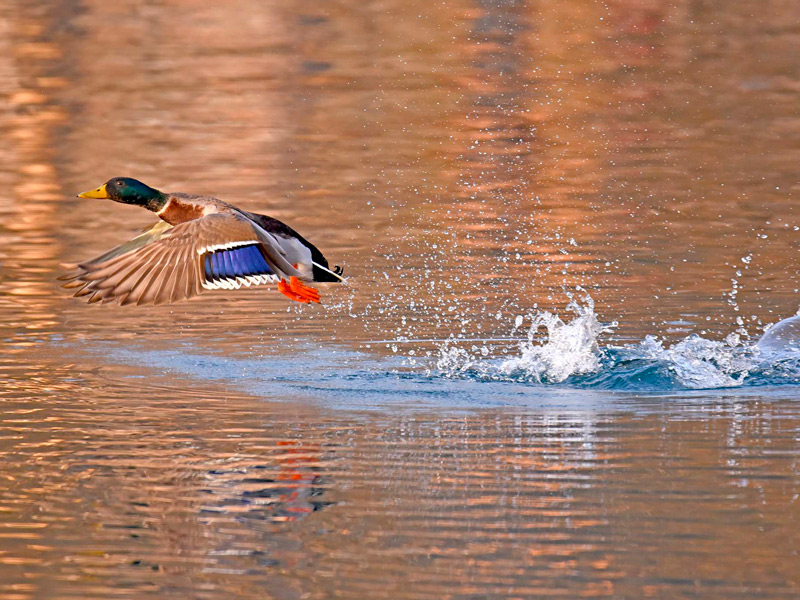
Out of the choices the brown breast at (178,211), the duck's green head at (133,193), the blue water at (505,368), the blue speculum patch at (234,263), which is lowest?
the blue water at (505,368)

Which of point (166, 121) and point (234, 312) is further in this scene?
point (166, 121)

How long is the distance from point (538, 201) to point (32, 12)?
724 inches

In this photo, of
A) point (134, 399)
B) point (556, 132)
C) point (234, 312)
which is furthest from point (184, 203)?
point (556, 132)

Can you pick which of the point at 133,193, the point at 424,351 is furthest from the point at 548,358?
the point at 133,193

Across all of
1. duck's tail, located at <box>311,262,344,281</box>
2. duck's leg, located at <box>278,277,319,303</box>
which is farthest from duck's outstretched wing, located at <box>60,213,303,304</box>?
duck's tail, located at <box>311,262,344,281</box>

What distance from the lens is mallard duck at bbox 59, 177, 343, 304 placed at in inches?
309

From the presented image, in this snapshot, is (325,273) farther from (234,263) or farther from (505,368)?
(505,368)

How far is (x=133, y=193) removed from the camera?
913 cm

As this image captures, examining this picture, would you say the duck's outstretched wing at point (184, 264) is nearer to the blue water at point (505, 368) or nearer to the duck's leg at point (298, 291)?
the duck's leg at point (298, 291)

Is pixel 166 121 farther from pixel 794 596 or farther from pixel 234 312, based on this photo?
pixel 794 596

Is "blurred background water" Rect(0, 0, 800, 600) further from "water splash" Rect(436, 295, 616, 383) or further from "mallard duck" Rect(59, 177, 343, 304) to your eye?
"mallard duck" Rect(59, 177, 343, 304)

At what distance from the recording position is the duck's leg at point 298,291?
867 cm

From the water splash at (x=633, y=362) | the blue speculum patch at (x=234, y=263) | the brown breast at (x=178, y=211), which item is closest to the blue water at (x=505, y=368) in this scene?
the water splash at (x=633, y=362)

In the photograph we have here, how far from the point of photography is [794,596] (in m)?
5.46
